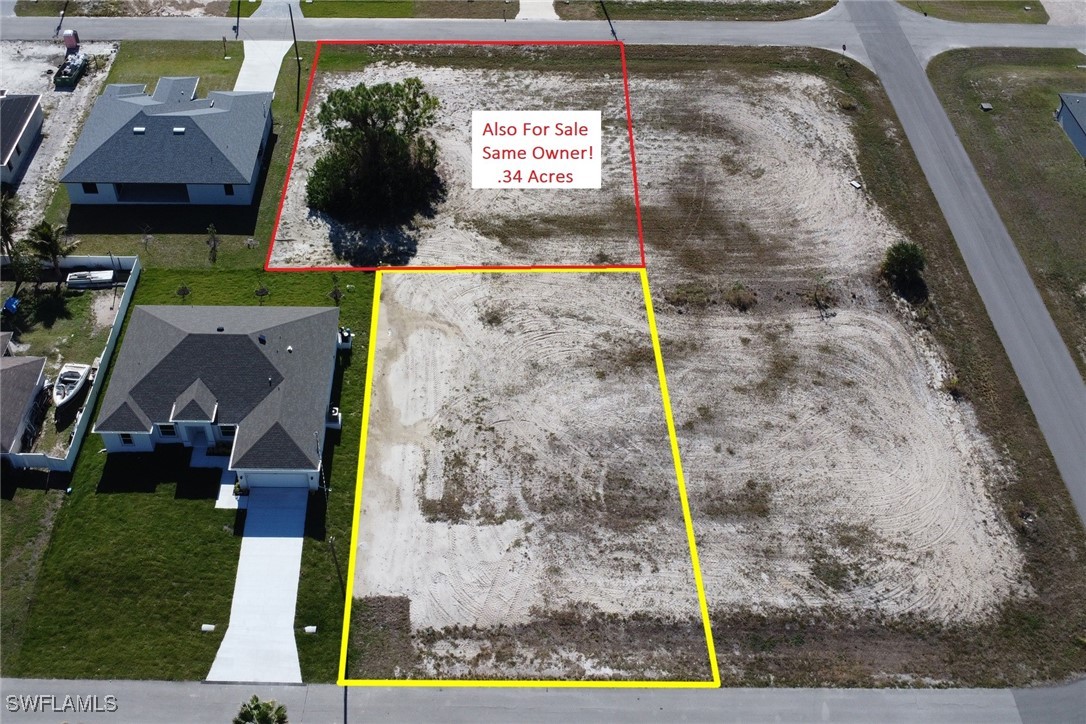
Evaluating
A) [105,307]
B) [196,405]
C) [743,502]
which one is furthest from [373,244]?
[743,502]

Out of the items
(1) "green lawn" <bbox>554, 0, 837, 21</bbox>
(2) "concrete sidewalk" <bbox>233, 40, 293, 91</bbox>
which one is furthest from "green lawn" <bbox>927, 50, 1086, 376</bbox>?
(2) "concrete sidewalk" <bbox>233, 40, 293, 91</bbox>

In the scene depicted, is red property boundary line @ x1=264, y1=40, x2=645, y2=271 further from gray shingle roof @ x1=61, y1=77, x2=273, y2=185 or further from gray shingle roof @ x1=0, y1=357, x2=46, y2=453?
gray shingle roof @ x1=0, y1=357, x2=46, y2=453

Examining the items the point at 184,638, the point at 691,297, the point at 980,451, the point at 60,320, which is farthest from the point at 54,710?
the point at 980,451

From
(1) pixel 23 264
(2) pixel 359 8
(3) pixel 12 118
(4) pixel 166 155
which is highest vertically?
(2) pixel 359 8

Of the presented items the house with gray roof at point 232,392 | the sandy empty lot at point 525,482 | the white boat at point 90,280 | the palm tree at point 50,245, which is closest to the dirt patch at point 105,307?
the white boat at point 90,280

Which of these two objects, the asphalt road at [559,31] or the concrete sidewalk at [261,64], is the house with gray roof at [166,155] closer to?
the concrete sidewalk at [261,64]

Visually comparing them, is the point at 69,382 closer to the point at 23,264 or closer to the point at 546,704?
the point at 23,264

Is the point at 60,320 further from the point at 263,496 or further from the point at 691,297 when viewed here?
A: the point at 691,297
